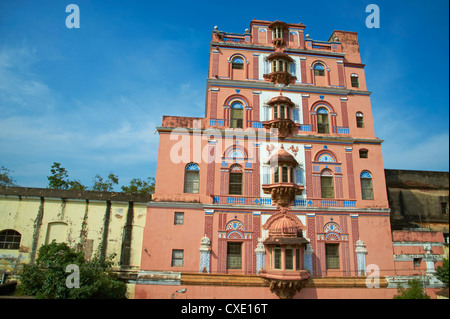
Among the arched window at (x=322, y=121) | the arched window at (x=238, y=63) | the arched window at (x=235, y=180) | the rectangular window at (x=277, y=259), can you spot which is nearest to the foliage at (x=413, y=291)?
the rectangular window at (x=277, y=259)

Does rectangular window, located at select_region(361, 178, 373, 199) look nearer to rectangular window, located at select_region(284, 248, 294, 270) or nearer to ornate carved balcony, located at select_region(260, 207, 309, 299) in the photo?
ornate carved balcony, located at select_region(260, 207, 309, 299)

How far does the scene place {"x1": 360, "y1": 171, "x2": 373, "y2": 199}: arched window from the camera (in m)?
19.1

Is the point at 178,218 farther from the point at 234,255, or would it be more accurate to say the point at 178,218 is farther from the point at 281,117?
the point at 281,117

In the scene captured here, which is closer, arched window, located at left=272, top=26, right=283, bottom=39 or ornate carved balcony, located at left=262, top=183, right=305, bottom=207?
ornate carved balcony, located at left=262, top=183, right=305, bottom=207

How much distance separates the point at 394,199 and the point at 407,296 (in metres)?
8.59

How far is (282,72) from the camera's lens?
20078 mm

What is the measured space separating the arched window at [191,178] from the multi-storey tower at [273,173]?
0.06 m

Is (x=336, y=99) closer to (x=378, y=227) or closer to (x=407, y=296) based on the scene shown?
(x=378, y=227)

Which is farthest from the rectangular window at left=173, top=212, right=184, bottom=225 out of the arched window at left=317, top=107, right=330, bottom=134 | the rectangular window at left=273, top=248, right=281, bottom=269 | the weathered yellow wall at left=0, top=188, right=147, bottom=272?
the arched window at left=317, top=107, right=330, bottom=134

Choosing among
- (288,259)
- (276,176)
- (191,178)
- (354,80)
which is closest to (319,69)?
(354,80)

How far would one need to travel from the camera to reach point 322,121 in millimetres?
20344

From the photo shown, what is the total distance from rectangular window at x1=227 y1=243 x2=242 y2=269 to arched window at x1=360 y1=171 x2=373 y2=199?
8.90m

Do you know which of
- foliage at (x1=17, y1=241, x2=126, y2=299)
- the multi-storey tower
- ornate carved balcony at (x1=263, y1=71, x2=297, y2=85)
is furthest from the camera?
ornate carved balcony at (x1=263, y1=71, x2=297, y2=85)
